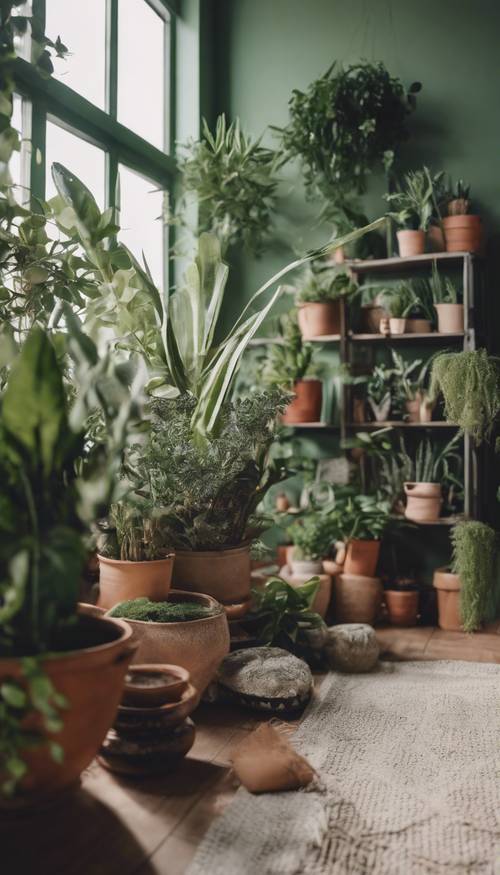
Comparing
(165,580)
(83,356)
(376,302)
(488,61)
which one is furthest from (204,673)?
(488,61)

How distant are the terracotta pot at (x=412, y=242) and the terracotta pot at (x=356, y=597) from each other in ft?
5.50

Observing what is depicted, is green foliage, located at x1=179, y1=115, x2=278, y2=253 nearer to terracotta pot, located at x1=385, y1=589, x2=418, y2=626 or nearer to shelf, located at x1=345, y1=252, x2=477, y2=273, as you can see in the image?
shelf, located at x1=345, y1=252, x2=477, y2=273

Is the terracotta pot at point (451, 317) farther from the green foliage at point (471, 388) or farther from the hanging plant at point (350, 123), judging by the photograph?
the hanging plant at point (350, 123)

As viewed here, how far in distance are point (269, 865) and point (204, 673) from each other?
0.83m

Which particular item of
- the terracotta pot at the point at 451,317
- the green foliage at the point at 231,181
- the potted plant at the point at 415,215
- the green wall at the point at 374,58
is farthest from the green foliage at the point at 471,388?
the green foliage at the point at 231,181

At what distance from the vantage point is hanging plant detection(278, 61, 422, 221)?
3959 millimetres

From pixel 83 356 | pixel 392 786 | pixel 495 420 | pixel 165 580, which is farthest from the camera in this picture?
pixel 495 420

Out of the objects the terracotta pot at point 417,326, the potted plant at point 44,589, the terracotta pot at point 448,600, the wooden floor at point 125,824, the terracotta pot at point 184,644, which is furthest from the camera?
the terracotta pot at point 417,326

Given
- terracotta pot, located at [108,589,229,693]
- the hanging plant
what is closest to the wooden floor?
terracotta pot, located at [108,589,229,693]

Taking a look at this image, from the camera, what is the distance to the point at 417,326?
12.9 ft

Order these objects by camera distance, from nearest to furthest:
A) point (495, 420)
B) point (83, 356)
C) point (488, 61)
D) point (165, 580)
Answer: point (83, 356) < point (165, 580) < point (495, 420) < point (488, 61)

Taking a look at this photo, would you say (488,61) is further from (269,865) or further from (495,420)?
(269,865)

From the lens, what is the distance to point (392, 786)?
1956 mm

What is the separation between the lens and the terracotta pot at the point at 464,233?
3818mm
